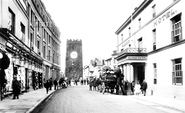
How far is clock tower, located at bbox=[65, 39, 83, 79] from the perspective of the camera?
88.6m

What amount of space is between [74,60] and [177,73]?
72258mm

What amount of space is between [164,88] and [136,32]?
11.7 meters

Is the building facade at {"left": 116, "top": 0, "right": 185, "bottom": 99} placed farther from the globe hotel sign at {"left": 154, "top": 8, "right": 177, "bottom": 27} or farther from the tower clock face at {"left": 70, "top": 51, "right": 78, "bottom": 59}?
the tower clock face at {"left": 70, "top": 51, "right": 78, "bottom": 59}

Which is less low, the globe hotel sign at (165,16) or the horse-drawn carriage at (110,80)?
the globe hotel sign at (165,16)

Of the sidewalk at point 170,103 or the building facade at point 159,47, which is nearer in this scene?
the sidewalk at point 170,103

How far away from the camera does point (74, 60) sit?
90.1 meters

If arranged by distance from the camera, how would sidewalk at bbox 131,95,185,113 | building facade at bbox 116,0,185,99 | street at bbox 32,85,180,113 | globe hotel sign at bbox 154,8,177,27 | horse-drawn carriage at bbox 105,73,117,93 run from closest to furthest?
street at bbox 32,85,180,113
sidewalk at bbox 131,95,185,113
building facade at bbox 116,0,185,99
globe hotel sign at bbox 154,8,177,27
horse-drawn carriage at bbox 105,73,117,93

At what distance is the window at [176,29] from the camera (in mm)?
18994

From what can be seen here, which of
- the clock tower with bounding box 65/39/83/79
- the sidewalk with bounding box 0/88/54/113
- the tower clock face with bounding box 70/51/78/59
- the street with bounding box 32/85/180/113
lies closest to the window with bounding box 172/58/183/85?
the street with bounding box 32/85/180/113

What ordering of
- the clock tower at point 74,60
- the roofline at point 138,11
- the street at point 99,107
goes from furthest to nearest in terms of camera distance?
1. the clock tower at point 74,60
2. the roofline at point 138,11
3. the street at point 99,107

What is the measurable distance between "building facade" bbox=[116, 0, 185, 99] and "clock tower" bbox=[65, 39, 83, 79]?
57.6m

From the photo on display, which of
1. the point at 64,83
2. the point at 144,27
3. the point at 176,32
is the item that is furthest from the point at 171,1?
the point at 64,83

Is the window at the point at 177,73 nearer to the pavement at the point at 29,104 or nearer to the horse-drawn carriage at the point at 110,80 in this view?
the pavement at the point at 29,104

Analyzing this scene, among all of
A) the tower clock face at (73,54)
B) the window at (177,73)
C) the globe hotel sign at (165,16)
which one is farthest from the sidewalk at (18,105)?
the tower clock face at (73,54)
